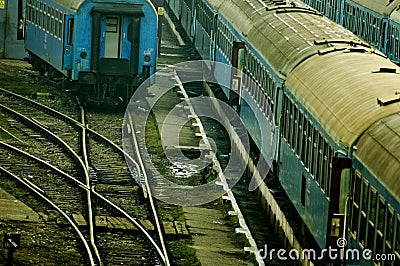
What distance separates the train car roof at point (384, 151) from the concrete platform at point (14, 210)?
713cm

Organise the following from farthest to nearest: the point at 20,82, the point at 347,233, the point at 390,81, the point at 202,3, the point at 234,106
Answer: the point at 202,3
the point at 20,82
the point at 234,106
the point at 390,81
the point at 347,233

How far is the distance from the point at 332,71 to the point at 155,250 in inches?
144

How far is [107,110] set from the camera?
29.0 meters

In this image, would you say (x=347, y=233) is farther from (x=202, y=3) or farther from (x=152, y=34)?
(x=202, y=3)

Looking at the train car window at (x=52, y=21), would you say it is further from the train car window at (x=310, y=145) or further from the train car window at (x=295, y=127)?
the train car window at (x=310, y=145)

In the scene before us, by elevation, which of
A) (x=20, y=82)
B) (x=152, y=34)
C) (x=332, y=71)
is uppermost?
(x=332, y=71)

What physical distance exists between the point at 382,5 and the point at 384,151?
53.1 ft

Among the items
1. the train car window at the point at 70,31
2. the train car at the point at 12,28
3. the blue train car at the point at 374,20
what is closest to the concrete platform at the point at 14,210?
the train car window at the point at 70,31

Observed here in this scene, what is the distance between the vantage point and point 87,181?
71.2 feet

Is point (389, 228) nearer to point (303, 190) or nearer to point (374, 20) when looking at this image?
point (303, 190)

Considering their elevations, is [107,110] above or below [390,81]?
below

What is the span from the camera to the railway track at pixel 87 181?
18359mm

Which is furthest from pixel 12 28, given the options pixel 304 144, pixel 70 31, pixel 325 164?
pixel 325 164

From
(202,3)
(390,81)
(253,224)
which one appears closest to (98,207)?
(253,224)
